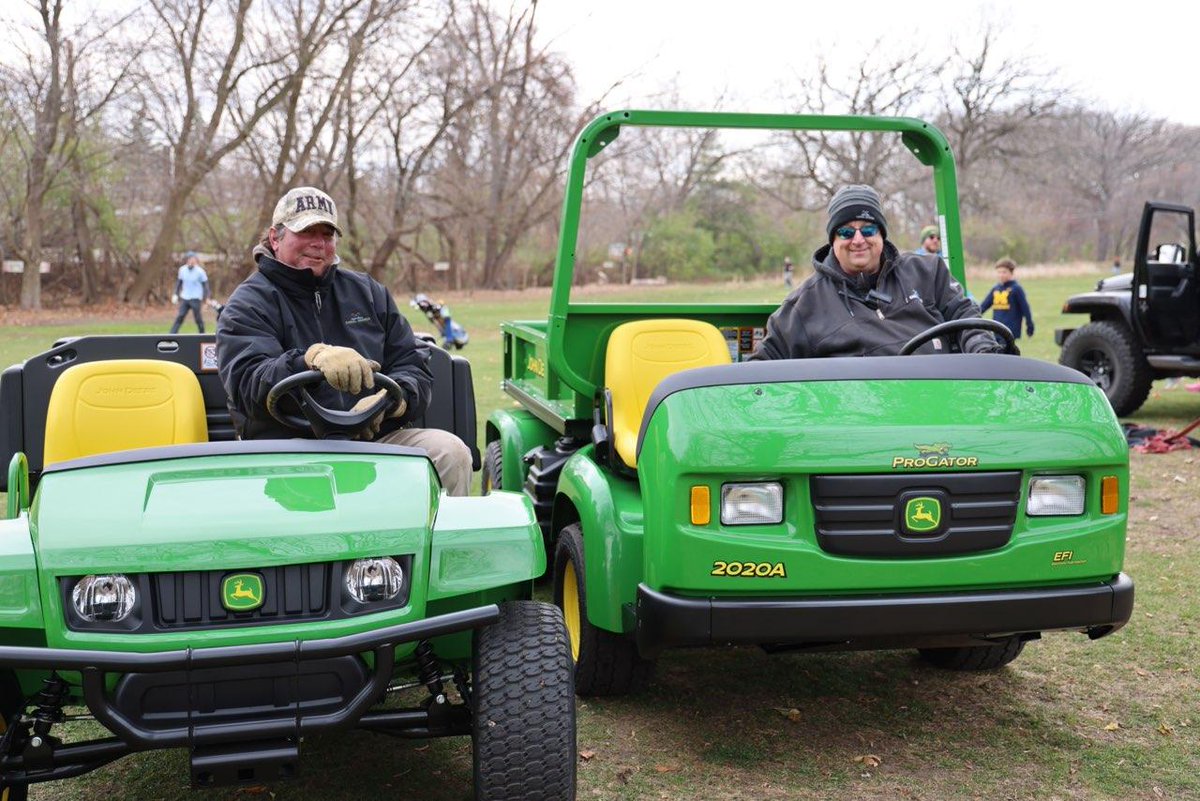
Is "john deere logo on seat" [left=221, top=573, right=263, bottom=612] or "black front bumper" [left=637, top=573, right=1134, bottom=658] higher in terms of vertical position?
"john deere logo on seat" [left=221, top=573, right=263, bottom=612]

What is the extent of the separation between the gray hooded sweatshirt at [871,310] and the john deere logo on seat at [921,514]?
3.42 ft

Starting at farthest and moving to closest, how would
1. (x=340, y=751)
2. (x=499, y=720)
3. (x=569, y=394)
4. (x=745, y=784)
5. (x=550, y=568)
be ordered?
(x=550, y=568)
(x=569, y=394)
(x=340, y=751)
(x=745, y=784)
(x=499, y=720)

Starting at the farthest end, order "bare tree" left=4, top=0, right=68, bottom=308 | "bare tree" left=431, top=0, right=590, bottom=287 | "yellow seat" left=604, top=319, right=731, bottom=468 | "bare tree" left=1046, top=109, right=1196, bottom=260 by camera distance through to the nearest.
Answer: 1. "bare tree" left=1046, top=109, right=1196, bottom=260
2. "bare tree" left=431, top=0, right=590, bottom=287
3. "bare tree" left=4, top=0, right=68, bottom=308
4. "yellow seat" left=604, top=319, right=731, bottom=468

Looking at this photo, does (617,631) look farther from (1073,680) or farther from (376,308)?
(1073,680)

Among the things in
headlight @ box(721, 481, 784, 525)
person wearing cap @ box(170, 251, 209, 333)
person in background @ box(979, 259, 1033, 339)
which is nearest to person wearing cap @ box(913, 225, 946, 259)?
person in background @ box(979, 259, 1033, 339)

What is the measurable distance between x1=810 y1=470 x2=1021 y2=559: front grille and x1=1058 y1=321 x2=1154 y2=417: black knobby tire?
721 cm

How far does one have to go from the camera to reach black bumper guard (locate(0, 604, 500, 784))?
246cm

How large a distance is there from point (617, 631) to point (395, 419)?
1057 millimetres

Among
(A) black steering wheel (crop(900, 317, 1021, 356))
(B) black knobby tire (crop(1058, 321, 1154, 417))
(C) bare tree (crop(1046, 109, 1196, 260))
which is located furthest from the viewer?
(C) bare tree (crop(1046, 109, 1196, 260))

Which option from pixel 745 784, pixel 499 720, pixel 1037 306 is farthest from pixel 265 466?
pixel 1037 306

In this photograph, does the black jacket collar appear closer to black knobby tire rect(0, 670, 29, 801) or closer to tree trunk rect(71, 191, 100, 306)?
black knobby tire rect(0, 670, 29, 801)

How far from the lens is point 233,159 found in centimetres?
3219

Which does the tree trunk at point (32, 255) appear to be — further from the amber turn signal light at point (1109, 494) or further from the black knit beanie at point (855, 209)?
the amber turn signal light at point (1109, 494)

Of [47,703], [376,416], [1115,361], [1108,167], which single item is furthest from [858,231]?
[1108,167]
